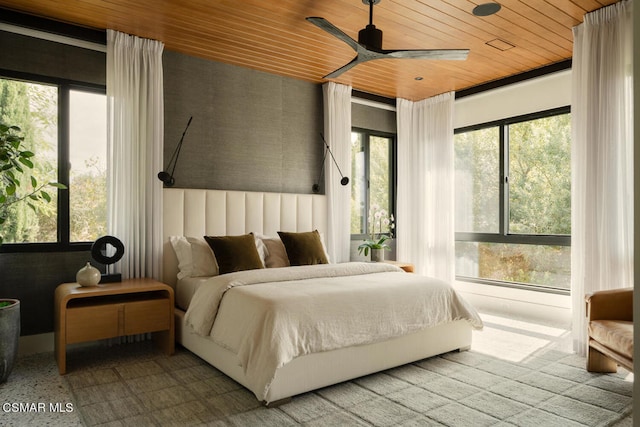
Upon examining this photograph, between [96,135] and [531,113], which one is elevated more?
[531,113]

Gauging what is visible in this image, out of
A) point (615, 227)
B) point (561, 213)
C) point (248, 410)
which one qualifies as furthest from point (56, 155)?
point (561, 213)

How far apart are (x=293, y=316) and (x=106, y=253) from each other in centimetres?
198

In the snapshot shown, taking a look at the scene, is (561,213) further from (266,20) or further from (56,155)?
(56,155)

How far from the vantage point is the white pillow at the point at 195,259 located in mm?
3875

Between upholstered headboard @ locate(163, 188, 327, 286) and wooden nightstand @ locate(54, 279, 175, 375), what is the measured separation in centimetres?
55

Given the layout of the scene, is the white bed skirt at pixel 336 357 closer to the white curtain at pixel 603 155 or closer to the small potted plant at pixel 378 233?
the white curtain at pixel 603 155

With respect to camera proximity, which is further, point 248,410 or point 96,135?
point 96,135

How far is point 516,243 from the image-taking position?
16.7 feet

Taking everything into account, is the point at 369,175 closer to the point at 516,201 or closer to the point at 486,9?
the point at 516,201

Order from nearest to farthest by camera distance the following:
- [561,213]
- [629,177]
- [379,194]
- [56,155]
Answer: [629,177]
[56,155]
[561,213]
[379,194]

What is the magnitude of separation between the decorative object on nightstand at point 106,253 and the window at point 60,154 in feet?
1.24

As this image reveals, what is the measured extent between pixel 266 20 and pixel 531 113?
315 centimetres

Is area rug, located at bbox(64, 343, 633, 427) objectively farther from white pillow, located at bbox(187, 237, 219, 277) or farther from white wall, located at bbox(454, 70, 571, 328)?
white wall, located at bbox(454, 70, 571, 328)

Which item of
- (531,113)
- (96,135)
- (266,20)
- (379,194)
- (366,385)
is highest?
(266,20)
